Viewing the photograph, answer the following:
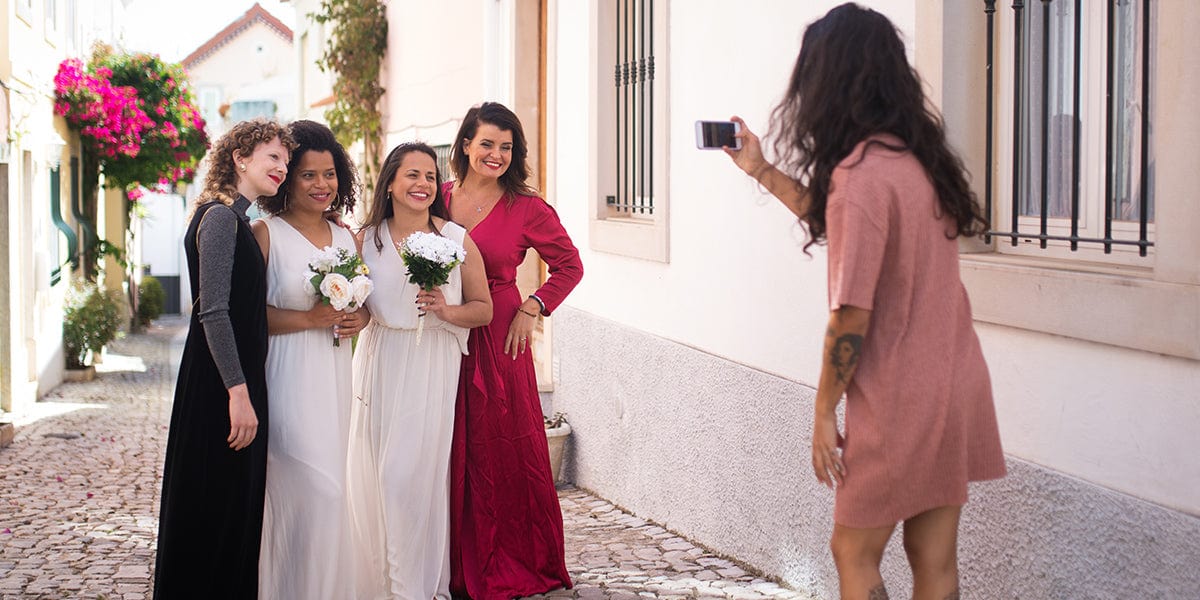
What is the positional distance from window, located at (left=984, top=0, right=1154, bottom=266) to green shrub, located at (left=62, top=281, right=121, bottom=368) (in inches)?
557

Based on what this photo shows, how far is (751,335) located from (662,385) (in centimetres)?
127

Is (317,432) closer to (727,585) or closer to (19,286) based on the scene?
(727,585)

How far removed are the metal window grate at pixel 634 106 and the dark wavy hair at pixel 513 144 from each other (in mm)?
2132

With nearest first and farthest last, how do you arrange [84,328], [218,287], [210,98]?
[218,287] < [84,328] < [210,98]

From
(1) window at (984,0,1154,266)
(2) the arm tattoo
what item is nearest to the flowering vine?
(1) window at (984,0,1154,266)

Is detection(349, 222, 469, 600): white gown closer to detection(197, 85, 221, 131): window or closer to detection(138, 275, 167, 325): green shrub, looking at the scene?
detection(138, 275, 167, 325): green shrub

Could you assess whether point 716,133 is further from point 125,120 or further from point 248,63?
point 248,63

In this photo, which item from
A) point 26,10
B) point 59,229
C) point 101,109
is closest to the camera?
point 26,10

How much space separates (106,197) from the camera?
83.4ft

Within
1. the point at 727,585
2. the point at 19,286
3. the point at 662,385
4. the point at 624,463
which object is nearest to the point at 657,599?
the point at 727,585

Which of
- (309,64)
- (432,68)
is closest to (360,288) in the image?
(432,68)

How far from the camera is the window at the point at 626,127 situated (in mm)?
Result: 8039

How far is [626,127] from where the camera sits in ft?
27.6

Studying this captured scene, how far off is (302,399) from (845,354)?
2.31 metres
